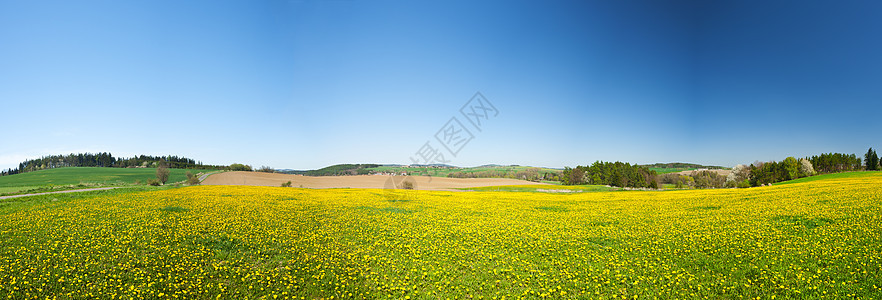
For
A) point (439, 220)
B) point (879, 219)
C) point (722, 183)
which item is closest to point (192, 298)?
point (439, 220)

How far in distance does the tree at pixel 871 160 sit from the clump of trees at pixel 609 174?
62865 millimetres

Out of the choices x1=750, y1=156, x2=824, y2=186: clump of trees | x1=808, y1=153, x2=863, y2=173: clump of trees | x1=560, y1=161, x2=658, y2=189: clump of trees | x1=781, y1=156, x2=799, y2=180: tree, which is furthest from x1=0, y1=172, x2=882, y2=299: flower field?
x1=808, y1=153, x2=863, y2=173: clump of trees

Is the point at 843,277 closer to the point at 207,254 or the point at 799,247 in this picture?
the point at 799,247

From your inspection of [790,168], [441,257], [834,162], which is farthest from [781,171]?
[441,257]

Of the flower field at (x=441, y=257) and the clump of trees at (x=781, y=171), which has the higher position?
the clump of trees at (x=781, y=171)

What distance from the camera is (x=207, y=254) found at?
1092cm

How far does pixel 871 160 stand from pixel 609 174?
8060 centimetres

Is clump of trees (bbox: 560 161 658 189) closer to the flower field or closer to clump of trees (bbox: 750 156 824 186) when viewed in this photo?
clump of trees (bbox: 750 156 824 186)

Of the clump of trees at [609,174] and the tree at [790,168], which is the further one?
the clump of trees at [609,174]

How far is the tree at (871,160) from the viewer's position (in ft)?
333

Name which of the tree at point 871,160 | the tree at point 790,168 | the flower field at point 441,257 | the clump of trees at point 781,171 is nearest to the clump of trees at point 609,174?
the clump of trees at point 781,171

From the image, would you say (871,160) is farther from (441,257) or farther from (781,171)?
(441,257)

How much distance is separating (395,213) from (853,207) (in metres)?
24.4

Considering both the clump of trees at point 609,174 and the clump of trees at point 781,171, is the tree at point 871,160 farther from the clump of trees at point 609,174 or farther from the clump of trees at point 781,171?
the clump of trees at point 609,174
